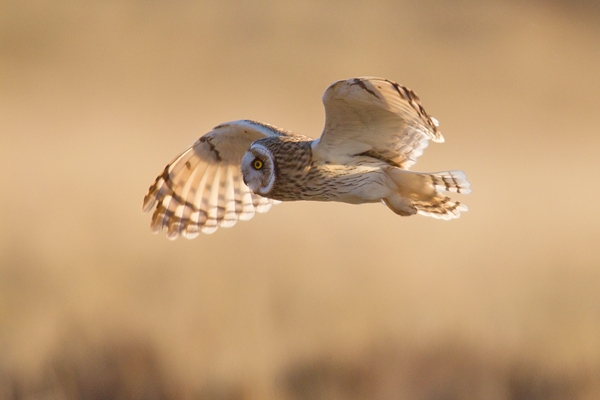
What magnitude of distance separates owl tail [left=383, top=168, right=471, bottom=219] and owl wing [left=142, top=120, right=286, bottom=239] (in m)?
1.08

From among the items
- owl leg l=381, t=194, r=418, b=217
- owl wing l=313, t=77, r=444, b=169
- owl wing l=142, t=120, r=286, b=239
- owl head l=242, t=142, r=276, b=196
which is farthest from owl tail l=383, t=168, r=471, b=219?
owl wing l=142, t=120, r=286, b=239

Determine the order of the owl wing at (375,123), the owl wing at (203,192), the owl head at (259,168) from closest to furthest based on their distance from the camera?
1. the owl wing at (375,123)
2. the owl head at (259,168)
3. the owl wing at (203,192)

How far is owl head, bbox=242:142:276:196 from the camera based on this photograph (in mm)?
3707

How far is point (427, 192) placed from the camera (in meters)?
3.98

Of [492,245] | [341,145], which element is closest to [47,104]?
[492,245]

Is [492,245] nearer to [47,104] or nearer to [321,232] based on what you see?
[321,232]

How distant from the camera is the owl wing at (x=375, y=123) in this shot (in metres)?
3.38

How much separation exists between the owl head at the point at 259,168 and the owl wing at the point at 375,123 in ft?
0.75

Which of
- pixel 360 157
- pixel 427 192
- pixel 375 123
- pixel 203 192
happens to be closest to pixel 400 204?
pixel 427 192

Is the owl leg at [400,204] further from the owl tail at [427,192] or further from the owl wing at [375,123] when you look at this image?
the owl wing at [375,123]

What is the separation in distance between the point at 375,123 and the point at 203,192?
1.42 m

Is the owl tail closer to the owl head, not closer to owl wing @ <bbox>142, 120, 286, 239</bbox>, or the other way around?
the owl head

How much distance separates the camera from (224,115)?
27.1ft

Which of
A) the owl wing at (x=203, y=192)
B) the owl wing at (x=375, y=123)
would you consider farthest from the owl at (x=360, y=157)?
the owl wing at (x=203, y=192)
